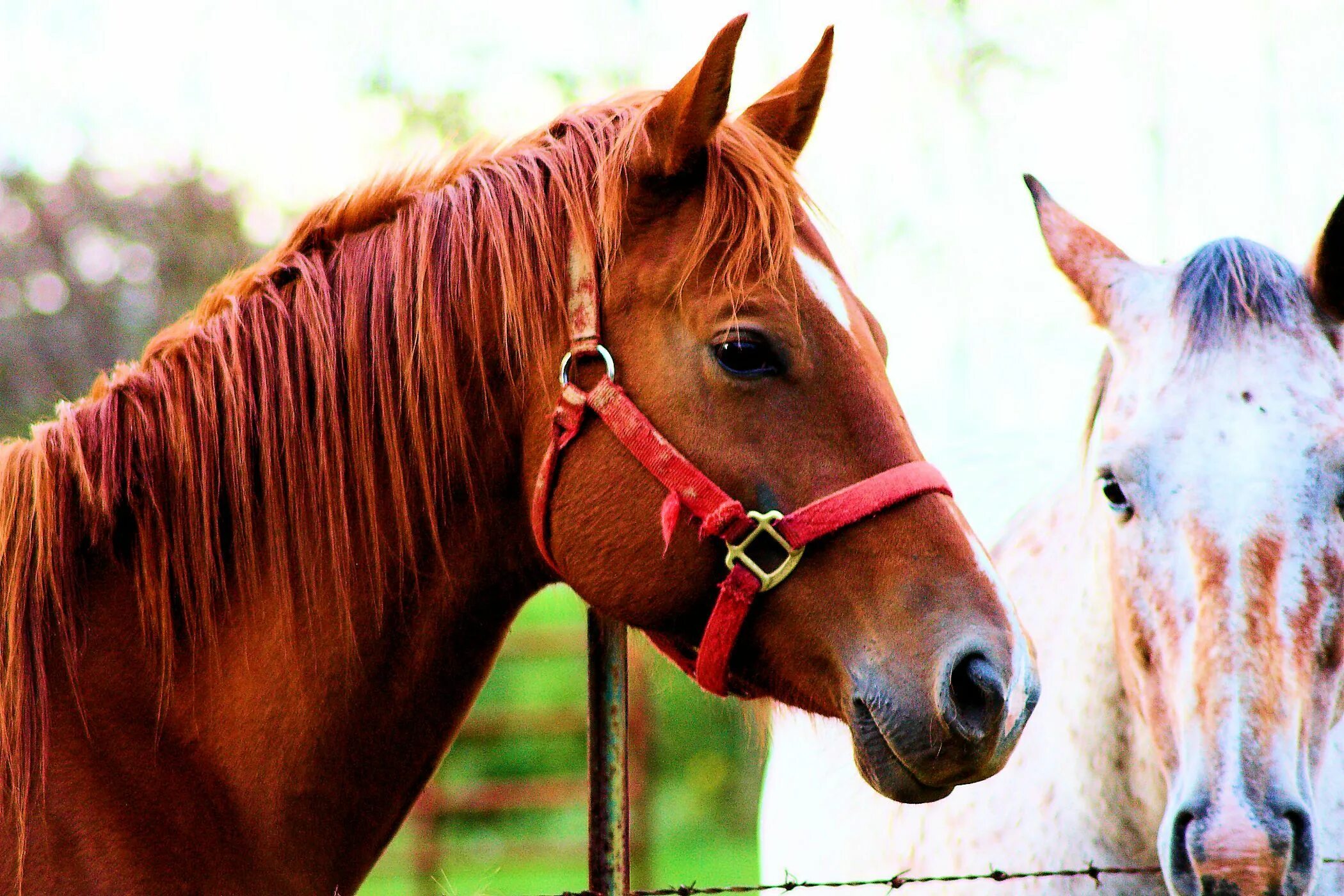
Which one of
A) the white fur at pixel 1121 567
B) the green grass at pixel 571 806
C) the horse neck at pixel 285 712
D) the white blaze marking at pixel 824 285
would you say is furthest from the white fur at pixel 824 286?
the green grass at pixel 571 806

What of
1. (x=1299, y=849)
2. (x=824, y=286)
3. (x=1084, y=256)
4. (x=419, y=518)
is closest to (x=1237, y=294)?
(x=1084, y=256)

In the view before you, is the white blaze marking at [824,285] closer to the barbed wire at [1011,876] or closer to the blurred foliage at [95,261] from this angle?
the barbed wire at [1011,876]

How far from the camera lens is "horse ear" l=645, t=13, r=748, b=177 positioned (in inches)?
68.3

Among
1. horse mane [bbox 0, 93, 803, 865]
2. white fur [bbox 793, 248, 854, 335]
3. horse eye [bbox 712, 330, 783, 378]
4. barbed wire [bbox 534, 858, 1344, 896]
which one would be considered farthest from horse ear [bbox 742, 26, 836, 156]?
barbed wire [bbox 534, 858, 1344, 896]

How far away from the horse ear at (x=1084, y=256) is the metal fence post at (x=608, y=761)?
1.26 meters

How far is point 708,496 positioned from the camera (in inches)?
68.4

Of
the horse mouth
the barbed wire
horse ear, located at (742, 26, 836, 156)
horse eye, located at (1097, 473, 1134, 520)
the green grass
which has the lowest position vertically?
the green grass

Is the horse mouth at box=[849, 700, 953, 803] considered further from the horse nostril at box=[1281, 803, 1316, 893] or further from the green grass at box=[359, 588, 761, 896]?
the green grass at box=[359, 588, 761, 896]

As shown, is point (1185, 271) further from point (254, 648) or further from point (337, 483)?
point (254, 648)

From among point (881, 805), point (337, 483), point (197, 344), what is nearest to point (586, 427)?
point (337, 483)

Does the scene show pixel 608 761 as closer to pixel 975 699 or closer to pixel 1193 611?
pixel 975 699

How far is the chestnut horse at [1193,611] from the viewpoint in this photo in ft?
6.05

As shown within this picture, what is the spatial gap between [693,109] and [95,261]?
2081 centimetres

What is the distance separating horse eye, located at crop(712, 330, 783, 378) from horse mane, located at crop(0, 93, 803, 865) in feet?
0.33
